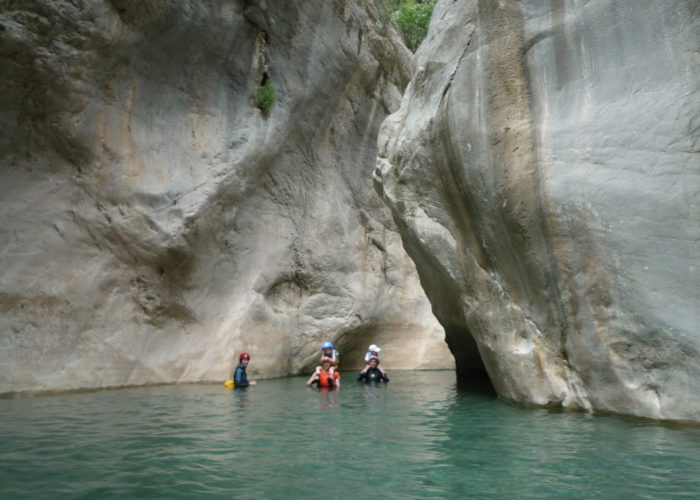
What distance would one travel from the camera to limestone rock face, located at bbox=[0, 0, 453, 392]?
1164 cm

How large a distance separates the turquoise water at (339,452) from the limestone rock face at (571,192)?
2.41ft

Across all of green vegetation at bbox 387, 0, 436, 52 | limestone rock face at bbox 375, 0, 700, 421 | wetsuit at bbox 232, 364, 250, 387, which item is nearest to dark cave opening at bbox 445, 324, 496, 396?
limestone rock face at bbox 375, 0, 700, 421

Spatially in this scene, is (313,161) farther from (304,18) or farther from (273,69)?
(304,18)

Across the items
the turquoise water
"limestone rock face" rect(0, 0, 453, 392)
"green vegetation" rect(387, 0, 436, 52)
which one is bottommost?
the turquoise water

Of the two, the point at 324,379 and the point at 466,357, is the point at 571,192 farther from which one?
the point at 466,357

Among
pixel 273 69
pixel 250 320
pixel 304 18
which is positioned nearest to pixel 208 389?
pixel 250 320

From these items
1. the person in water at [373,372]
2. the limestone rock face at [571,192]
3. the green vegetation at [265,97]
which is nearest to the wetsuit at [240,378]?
the person in water at [373,372]

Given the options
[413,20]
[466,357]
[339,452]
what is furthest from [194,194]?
[413,20]

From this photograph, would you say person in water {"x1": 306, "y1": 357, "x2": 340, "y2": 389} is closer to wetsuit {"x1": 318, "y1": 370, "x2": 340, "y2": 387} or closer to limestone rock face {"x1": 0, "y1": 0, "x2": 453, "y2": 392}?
wetsuit {"x1": 318, "y1": 370, "x2": 340, "y2": 387}

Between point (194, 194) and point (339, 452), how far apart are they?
31.1ft

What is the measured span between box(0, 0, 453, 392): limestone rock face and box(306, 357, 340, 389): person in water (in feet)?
9.93

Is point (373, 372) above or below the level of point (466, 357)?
below

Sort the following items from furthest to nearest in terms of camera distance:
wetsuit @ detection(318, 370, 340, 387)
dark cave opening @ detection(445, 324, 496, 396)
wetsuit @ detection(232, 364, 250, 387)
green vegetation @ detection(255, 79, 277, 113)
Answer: green vegetation @ detection(255, 79, 277, 113) < dark cave opening @ detection(445, 324, 496, 396) < wetsuit @ detection(232, 364, 250, 387) < wetsuit @ detection(318, 370, 340, 387)

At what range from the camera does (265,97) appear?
15188 mm
